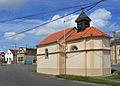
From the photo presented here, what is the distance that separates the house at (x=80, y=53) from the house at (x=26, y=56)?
111 ft

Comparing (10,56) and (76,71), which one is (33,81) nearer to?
(76,71)

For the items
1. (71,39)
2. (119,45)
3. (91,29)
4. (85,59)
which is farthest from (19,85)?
(119,45)

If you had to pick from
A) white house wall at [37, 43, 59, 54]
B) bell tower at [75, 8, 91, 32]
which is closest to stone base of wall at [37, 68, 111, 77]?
white house wall at [37, 43, 59, 54]

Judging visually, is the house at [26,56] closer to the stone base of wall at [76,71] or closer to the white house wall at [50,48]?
the white house wall at [50,48]

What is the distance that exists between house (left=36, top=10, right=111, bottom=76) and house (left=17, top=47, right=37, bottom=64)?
33.8 meters

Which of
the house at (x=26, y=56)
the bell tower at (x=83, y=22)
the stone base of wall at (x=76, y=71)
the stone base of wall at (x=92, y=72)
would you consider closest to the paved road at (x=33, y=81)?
the stone base of wall at (x=76, y=71)

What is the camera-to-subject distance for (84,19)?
68.3ft

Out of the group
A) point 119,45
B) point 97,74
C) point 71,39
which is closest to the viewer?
point 97,74

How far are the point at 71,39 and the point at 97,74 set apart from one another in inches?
232

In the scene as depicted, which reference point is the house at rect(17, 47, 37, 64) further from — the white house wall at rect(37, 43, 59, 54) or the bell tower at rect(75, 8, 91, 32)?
the bell tower at rect(75, 8, 91, 32)

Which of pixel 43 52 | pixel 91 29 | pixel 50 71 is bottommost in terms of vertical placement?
pixel 50 71

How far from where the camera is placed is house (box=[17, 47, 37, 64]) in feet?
186

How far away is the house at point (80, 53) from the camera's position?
1739 cm

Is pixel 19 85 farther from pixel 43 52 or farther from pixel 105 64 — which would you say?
pixel 43 52
